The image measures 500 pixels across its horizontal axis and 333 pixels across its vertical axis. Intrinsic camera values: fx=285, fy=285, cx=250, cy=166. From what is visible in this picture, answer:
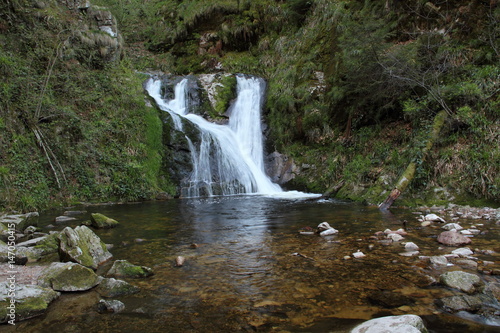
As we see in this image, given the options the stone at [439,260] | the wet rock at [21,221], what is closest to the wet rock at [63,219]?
the wet rock at [21,221]

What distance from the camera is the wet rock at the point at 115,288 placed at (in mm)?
2993

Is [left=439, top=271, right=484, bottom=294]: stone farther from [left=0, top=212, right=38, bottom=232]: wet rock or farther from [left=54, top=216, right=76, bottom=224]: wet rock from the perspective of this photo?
[left=54, top=216, right=76, bottom=224]: wet rock

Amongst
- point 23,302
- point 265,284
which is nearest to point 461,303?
point 265,284

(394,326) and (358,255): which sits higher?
(394,326)

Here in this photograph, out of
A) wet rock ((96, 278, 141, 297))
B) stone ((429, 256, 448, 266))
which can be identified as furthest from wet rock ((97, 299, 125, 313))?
stone ((429, 256, 448, 266))

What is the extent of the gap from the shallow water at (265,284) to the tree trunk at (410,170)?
6.86 ft

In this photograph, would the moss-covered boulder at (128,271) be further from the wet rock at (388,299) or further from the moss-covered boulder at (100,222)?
the moss-covered boulder at (100,222)

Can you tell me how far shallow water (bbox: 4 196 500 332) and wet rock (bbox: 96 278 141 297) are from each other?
9 cm

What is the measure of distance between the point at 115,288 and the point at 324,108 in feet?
42.3

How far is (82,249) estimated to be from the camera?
3875 mm

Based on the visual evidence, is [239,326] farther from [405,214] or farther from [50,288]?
[405,214]

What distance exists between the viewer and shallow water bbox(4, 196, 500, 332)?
2420 mm

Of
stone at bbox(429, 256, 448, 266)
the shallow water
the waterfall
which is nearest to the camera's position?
the shallow water

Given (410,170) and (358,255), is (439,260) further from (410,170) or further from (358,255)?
(410,170)
